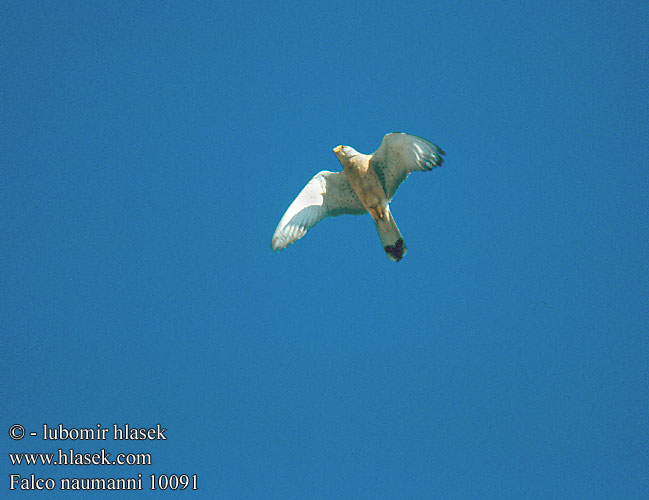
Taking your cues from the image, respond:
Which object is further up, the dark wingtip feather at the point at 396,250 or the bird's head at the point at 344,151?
the bird's head at the point at 344,151

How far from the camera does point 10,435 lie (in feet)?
34.3

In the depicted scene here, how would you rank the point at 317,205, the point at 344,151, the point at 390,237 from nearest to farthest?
the point at 344,151 < the point at 390,237 < the point at 317,205

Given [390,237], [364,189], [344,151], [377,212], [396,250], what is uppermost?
[344,151]

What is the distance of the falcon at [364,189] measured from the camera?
32.6 feet

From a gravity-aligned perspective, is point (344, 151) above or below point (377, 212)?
above

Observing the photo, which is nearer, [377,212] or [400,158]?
[400,158]

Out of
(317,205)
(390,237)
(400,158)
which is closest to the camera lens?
(400,158)

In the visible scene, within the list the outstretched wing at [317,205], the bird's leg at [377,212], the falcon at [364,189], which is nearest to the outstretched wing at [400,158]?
the falcon at [364,189]

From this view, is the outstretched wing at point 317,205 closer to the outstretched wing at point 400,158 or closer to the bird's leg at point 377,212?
the bird's leg at point 377,212

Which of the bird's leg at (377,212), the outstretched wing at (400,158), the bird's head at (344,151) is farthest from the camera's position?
the bird's leg at (377,212)

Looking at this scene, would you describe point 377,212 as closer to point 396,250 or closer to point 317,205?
point 396,250

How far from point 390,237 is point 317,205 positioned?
32.7 inches

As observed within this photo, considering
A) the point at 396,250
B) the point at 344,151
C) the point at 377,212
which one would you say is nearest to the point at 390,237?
the point at 396,250

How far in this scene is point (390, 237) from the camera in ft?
33.9
